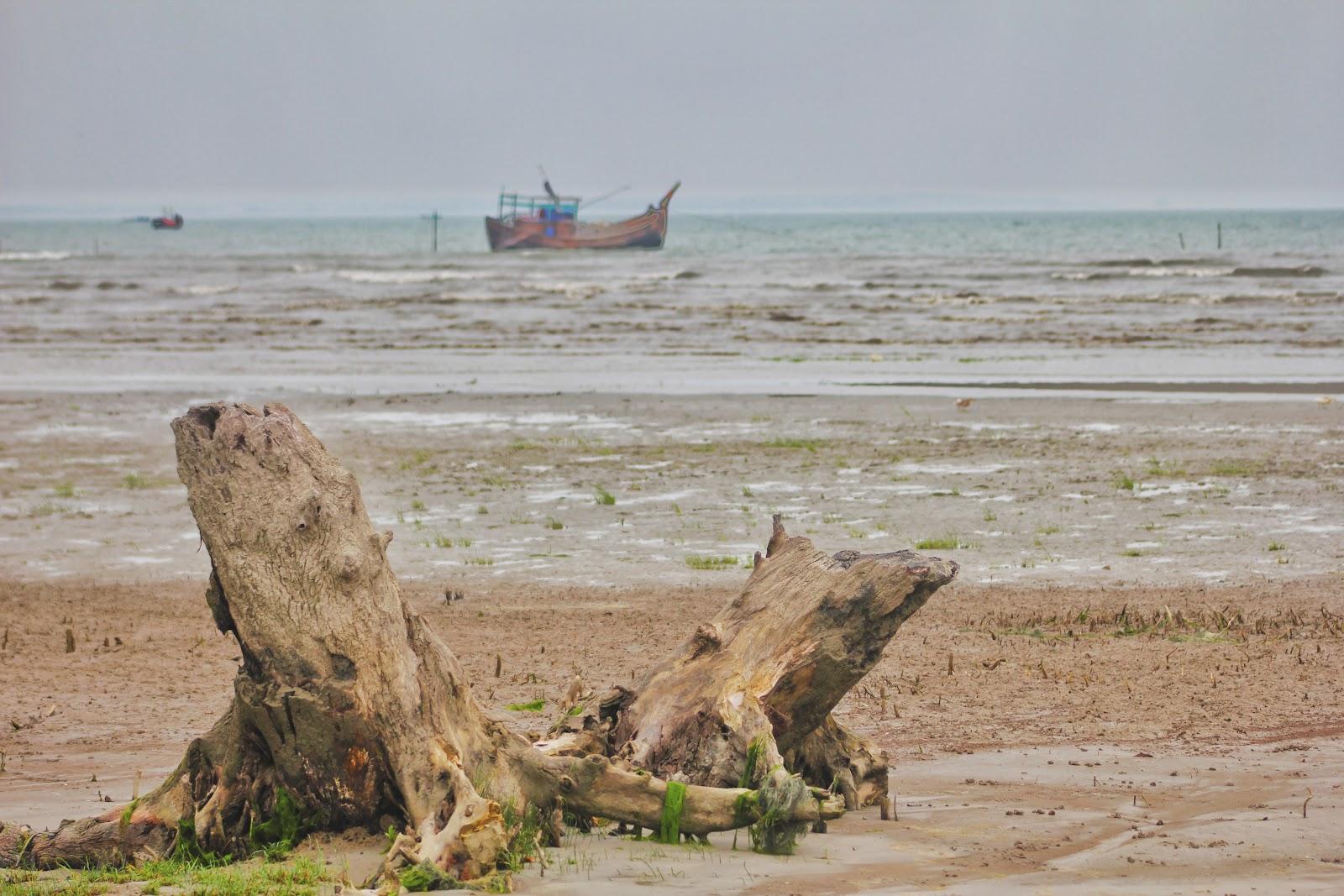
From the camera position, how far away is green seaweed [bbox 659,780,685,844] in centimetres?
490

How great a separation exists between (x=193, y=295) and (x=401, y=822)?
1816 inches

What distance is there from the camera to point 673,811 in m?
4.91

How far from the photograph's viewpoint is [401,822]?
488 cm

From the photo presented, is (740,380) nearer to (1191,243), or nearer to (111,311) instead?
(111,311)

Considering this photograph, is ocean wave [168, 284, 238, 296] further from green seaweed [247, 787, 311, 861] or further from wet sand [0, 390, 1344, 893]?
green seaweed [247, 787, 311, 861]

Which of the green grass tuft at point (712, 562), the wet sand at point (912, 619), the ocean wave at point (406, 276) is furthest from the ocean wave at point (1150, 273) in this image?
the green grass tuft at point (712, 562)

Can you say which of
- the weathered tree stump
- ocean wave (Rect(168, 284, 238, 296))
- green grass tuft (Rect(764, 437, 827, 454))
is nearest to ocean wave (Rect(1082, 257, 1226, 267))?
ocean wave (Rect(168, 284, 238, 296))

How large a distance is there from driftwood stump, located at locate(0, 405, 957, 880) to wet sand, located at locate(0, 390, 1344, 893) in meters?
0.21

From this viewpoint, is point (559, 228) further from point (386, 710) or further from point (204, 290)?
point (386, 710)

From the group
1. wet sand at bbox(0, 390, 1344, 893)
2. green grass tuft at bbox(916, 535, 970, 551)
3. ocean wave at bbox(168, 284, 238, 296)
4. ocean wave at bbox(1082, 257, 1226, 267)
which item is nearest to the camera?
wet sand at bbox(0, 390, 1344, 893)

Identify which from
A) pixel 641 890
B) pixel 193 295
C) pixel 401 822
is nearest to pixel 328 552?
pixel 401 822

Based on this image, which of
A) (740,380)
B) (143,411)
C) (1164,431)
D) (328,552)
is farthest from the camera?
(740,380)

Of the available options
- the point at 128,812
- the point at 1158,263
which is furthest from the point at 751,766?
the point at 1158,263

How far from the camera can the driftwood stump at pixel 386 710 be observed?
479 centimetres
